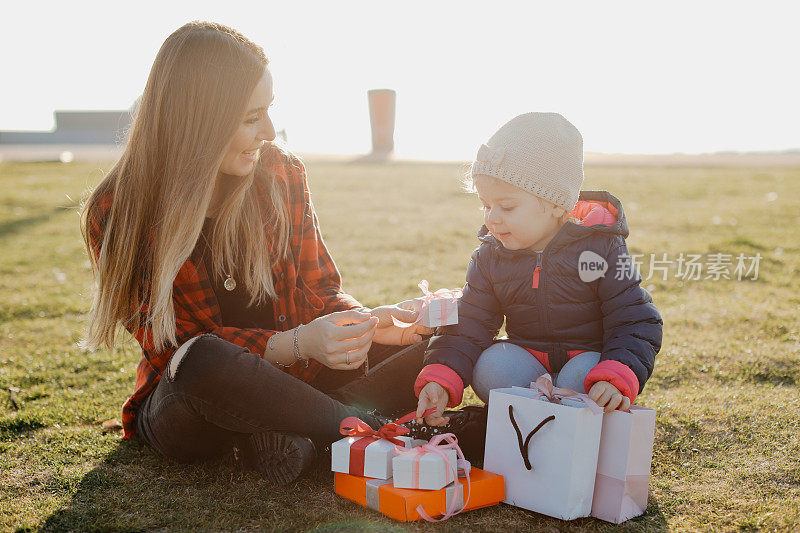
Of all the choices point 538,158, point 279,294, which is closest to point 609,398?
point 538,158

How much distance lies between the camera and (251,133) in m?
2.58

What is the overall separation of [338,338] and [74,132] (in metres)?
30.1

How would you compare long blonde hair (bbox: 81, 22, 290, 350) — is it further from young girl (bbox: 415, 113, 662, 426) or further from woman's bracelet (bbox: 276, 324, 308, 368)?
young girl (bbox: 415, 113, 662, 426)

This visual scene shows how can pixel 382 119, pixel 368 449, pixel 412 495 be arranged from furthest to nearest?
pixel 382 119 → pixel 368 449 → pixel 412 495

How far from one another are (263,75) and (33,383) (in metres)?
2.12

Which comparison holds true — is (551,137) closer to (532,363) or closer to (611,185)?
(532,363)

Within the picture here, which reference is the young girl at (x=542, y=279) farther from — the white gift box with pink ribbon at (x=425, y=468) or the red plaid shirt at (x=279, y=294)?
the red plaid shirt at (x=279, y=294)

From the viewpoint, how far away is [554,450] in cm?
214

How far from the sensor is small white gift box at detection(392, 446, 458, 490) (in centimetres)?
212

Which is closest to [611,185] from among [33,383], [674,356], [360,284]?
[360,284]

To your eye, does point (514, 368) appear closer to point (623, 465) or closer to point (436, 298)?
point (436, 298)

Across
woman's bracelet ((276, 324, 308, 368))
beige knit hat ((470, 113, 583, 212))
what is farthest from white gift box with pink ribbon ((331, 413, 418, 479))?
beige knit hat ((470, 113, 583, 212))

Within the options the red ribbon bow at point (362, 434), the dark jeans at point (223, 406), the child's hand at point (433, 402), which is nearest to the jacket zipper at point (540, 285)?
the child's hand at point (433, 402)

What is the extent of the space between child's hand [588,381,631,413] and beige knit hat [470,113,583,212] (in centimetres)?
67
